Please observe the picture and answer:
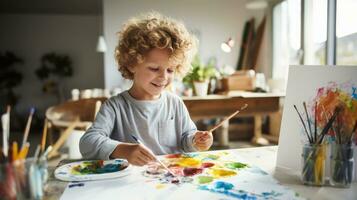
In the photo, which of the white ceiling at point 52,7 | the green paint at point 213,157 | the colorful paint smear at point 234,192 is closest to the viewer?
the colorful paint smear at point 234,192

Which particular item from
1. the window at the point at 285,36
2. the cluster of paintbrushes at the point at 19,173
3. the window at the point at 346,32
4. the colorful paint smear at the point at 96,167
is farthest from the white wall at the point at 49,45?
the cluster of paintbrushes at the point at 19,173

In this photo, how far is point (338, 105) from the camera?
67cm

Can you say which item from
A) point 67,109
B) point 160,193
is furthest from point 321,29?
point 160,193

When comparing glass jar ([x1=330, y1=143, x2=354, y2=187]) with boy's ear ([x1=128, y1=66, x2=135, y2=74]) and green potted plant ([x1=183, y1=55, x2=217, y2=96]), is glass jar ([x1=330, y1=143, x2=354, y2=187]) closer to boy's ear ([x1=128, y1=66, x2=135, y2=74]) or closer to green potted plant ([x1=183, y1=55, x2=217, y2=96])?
Result: boy's ear ([x1=128, y1=66, x2=135, y2=74])

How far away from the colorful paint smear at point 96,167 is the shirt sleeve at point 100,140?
0.03 metres

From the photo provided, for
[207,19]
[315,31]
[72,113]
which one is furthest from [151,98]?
[207,19]

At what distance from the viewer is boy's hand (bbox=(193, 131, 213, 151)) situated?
0.88m

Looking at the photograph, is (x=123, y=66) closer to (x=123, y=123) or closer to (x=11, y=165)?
(x=123, y=123)

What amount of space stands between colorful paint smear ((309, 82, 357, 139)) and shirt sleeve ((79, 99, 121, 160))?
1.62 feet

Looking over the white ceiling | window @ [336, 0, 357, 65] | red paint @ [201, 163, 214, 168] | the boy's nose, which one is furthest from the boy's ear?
the white ceiling

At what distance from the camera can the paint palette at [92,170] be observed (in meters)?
0.67

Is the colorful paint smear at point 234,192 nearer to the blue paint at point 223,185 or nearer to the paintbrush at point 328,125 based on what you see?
the blue paint at point 223,185

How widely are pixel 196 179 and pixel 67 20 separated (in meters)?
6.15

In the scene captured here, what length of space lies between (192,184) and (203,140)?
0.27 meters
